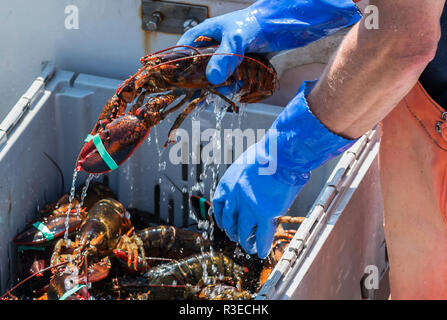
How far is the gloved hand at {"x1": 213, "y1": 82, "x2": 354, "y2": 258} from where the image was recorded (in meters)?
1.72

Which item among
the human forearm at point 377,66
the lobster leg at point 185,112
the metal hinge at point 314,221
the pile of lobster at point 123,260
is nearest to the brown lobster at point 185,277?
the pile of lobster at point 123,260

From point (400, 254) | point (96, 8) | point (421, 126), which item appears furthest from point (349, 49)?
point (96, 8)

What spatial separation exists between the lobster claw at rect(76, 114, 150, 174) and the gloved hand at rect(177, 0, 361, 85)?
1.20 feet

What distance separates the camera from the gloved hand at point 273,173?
172 cm

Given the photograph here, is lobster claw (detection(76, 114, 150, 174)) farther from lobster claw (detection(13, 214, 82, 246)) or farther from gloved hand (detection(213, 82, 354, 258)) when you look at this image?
lobster claw (detection(13, 214, 82, 246))

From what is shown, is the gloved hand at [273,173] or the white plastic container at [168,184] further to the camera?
the white plastic container at [168,184]

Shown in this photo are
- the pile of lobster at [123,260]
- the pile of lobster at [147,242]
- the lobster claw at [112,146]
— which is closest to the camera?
the lobster claw at [112,146]

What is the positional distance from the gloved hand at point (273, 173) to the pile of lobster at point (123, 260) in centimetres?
60

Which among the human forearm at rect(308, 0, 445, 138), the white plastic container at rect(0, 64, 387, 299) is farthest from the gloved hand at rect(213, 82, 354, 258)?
the white plastic container at rect(0, 64, 387, 299)

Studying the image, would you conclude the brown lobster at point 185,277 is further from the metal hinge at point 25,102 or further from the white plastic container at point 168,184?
the metal hinge at point 25,102

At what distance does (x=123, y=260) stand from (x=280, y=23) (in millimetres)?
1145

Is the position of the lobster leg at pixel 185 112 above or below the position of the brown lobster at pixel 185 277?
above

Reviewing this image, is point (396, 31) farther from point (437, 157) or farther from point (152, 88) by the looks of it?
point (152, 88)
